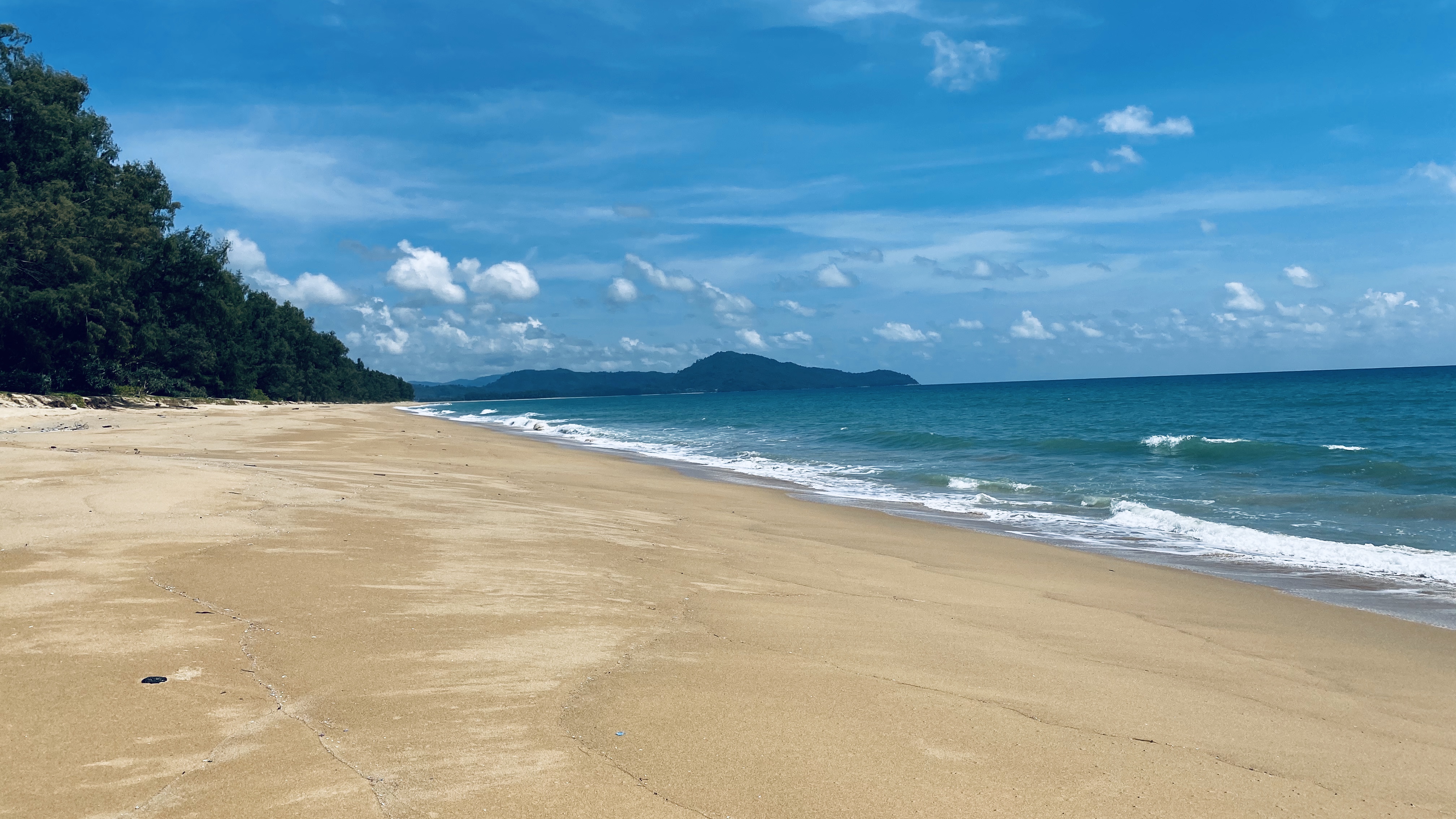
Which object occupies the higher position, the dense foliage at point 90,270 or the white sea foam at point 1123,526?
the dense foliage at point 90,270

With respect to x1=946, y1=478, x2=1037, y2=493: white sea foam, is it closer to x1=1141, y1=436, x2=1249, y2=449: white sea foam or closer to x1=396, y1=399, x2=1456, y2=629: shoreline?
x1=396, y1=399, x2=1456, y2=629: shoreline

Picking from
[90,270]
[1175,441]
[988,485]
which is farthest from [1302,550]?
[90,270]

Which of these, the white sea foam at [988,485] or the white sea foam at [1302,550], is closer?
the white sea foam at [1302,550]

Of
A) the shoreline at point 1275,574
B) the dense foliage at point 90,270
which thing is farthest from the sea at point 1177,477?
the dense foliage at point 90,270

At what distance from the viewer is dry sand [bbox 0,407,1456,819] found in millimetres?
3266

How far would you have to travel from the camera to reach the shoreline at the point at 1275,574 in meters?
8.41

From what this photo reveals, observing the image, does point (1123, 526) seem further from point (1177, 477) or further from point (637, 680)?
point (637, 680)

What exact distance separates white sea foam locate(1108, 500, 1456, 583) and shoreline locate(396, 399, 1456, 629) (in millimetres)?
277

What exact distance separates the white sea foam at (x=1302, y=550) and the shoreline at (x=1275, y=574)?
10.9 inches

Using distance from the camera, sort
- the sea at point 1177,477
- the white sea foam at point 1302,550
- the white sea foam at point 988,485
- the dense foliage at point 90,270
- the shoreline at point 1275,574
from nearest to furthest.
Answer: the shoreline at point 1275,574 → the white sea foam at point 1302,550 → the sea at point 1177,477 → the white sea foam at point 988,485 → the dense foliage at point 90,270

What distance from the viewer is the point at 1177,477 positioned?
20531mm

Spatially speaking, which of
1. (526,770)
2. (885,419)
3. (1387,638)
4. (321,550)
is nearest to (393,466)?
(321,550)

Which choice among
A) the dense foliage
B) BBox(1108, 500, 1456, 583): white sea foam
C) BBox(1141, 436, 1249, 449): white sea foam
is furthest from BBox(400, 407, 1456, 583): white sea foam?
the dense foliage

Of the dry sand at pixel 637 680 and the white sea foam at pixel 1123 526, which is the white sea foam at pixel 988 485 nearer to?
the white sea foam at pixel 1123 526
